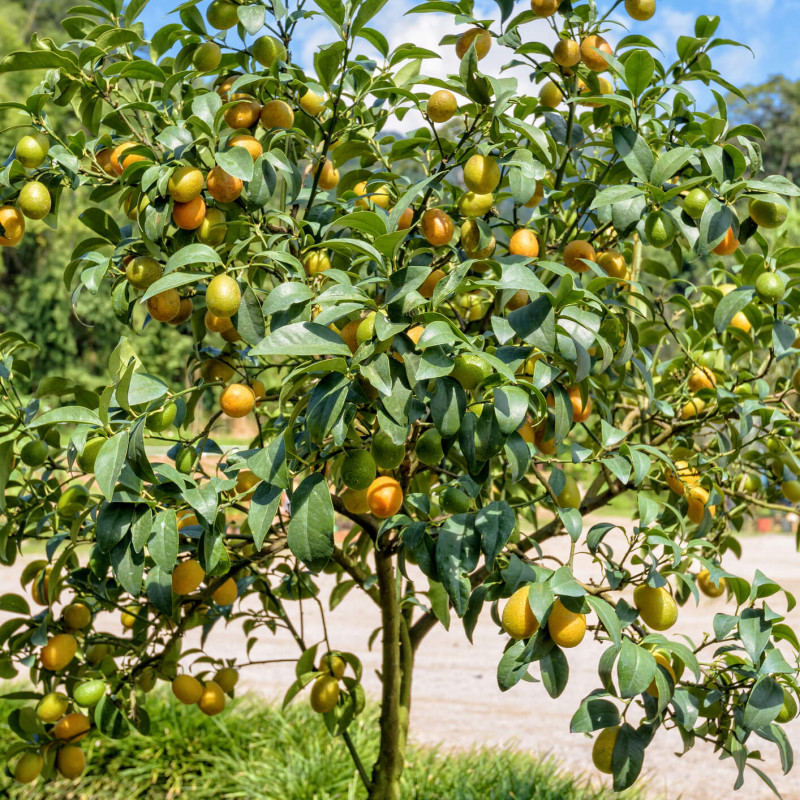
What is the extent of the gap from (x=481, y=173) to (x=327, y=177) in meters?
Result: 0.41

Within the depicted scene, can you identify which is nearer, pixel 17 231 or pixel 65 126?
pixel 17 231

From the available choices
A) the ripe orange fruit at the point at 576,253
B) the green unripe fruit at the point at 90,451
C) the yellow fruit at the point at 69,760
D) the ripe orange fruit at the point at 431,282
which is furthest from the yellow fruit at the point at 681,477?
the yellow fruit at the point at 69,760

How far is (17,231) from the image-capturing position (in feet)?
3.53

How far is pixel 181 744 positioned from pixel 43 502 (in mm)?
1424

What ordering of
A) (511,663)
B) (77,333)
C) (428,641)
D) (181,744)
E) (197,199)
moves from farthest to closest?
(77,333) < (428,641) < (181,744) < (197,199) < (511,663)

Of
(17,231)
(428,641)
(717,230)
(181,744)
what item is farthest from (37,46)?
(428,641)

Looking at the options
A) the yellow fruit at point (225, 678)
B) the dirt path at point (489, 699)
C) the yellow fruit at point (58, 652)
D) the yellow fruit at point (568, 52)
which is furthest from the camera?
the dirt path at point (489, 699)

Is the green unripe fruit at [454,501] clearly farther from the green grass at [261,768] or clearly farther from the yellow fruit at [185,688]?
the green grass at [261,768]

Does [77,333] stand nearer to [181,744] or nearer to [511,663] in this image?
[181,744]

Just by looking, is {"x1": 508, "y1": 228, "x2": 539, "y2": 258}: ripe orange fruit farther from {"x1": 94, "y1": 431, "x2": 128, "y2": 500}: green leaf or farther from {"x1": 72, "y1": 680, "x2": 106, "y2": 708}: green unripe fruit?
{"x1": 72, "y1": 680, "x2": 106, "y2": 708}: green unripe fruit

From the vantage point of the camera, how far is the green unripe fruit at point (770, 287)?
1.06m

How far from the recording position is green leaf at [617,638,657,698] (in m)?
0.77

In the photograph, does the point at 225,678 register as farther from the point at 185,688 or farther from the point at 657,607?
the point at 657,607

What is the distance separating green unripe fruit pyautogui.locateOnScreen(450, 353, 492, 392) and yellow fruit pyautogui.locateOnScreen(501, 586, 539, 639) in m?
0.23
